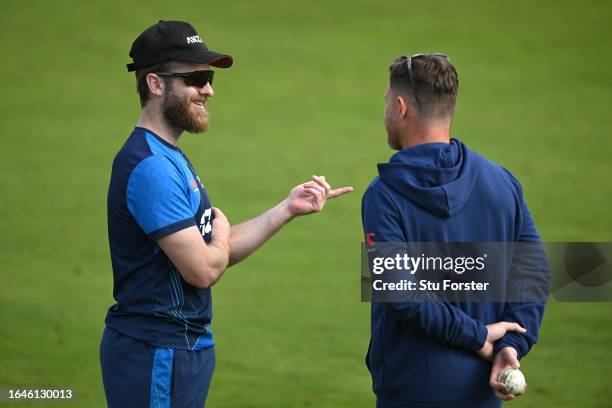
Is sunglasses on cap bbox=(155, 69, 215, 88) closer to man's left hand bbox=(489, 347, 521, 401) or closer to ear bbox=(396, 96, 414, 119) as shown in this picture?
ear bbox=(396, 96, 414, 119)

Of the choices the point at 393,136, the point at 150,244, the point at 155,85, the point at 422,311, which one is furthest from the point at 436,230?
the point at 155,85

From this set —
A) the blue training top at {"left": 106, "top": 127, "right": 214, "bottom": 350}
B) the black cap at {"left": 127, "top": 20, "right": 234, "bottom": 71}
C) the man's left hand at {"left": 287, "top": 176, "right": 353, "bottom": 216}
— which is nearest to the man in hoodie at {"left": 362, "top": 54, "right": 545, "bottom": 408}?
the man's left hand at {"left": 287, "top": 176, "right": 353, "bottom": 216}

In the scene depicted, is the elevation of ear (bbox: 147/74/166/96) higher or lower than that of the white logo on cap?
lower

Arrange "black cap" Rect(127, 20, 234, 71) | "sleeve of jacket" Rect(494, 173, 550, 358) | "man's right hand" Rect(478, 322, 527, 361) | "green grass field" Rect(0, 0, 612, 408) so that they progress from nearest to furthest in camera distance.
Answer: "man's right hand" Rect(478, 322, 527, 361)
"sleeve of jacket" Rect(494, 173, 550, 358)
"black cap" Rect(127, 20, 234, 71)
"green grass field" Rect(0, 0, 612, 408)

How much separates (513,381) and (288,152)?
10.6m

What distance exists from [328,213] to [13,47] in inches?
370

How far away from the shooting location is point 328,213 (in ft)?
39.3

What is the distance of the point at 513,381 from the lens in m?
3.70

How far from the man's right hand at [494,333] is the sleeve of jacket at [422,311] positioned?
48 mm

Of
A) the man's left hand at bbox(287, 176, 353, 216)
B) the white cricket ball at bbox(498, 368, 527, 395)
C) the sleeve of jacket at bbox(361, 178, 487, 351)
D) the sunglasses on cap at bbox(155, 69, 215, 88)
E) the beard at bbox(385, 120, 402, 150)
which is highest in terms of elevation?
the sunglasses on cap at bbox(155, 69, 215, 88)

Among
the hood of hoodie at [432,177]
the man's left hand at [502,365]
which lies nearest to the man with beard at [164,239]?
the hood of hoodie at [432,177]

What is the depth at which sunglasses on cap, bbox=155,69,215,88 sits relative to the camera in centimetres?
420

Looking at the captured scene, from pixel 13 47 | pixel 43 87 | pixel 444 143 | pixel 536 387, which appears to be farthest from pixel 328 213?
pixel 13 47

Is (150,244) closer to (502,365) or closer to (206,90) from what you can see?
(206,90)
